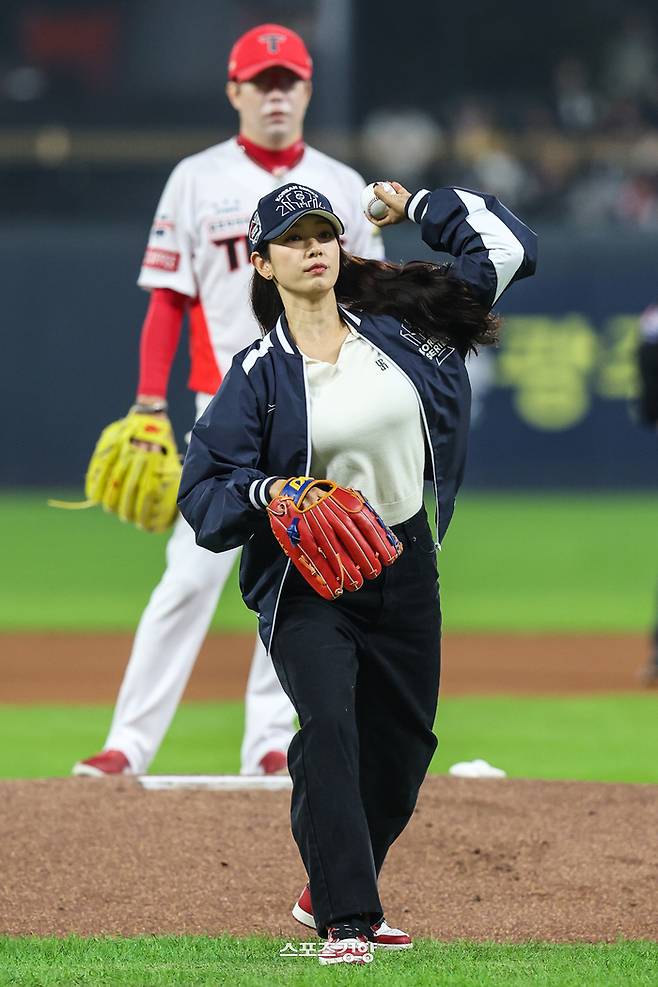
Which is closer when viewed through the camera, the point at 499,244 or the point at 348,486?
the point at 348,486

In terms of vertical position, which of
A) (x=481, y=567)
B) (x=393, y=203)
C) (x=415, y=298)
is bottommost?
(x=481, y=567)

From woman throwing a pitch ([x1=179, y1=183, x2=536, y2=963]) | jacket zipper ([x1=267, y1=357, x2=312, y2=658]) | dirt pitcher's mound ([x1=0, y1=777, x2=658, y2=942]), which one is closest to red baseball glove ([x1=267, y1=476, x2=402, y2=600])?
woman throwing a pitch ([x1=179, y1=183, x2=536, y2=963])

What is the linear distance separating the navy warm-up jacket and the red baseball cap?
1922mm

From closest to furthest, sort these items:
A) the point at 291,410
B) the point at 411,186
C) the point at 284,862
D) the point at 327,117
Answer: the point at 291,410 < the point at 284,862 < the point at 327,117 < the point at 411,186

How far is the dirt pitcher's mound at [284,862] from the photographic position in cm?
446

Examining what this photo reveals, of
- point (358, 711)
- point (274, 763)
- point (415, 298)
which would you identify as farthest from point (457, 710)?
point (415, 298)

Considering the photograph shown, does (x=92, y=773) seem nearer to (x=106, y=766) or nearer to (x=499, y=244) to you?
(x=106, y=766)

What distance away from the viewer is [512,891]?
477 cm

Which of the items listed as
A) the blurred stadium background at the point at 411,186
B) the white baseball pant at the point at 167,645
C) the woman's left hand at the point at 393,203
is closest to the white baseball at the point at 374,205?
the woman's left hand at the point at 393,203

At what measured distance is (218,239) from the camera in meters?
6.08

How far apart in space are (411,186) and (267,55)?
39.1 feet

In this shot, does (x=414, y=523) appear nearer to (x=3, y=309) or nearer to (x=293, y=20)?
(x=3, y=309)

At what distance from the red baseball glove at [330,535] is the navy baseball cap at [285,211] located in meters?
0.61

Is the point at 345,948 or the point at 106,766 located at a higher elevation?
the point at 345,948
